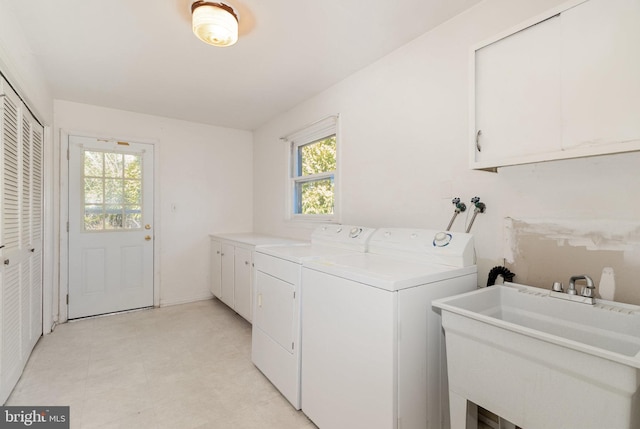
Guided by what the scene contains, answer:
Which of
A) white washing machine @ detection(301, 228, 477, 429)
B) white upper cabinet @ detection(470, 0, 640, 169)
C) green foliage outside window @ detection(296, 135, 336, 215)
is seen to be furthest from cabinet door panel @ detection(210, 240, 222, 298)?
white upper cabinet @ detection(470, 0, 640, 169)

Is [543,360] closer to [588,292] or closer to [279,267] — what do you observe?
[588,292]

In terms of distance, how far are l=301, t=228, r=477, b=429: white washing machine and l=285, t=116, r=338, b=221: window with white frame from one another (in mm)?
1254

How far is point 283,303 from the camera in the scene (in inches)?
77.7

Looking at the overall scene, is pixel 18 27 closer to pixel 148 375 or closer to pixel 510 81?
pixel 148 375

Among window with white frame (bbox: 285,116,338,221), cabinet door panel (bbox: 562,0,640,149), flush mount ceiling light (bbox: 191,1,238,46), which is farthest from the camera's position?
window with white frame (bbox: 285,116,338,221)

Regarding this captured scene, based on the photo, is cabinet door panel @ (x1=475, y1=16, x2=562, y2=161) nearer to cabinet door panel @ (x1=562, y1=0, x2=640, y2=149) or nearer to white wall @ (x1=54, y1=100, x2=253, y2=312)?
cabinet door panel @ (x1=562, y1=0, x2=640, y2=149)

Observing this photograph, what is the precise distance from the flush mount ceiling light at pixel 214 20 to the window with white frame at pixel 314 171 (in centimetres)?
126

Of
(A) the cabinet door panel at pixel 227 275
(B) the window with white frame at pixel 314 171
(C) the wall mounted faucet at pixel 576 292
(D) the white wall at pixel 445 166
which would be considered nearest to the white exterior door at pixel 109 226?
(A) the cabinet door panel at pixel 227 275

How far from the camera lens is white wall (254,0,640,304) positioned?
1.33 metres

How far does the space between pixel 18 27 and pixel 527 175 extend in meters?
3.23

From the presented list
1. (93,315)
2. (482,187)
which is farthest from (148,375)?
(482,187)

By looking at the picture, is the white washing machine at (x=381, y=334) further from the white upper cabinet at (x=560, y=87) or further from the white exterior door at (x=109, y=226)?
the white exterior door at (x=109, y=226)

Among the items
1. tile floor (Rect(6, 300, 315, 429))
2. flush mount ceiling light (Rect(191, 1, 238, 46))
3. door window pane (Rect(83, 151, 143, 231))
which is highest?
flush mount ceiling light (Rect(191, 1, 238, 46))

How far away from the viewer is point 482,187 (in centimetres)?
172
